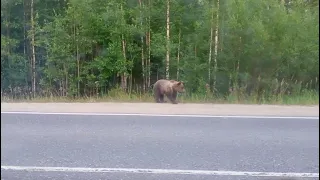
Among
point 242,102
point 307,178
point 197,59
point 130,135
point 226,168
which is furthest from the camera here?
point 197,59

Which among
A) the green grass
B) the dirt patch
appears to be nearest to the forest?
the green grass

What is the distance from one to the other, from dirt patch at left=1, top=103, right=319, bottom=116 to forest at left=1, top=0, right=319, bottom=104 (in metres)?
1.85

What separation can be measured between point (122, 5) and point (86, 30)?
1.40 metres

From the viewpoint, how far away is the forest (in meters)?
13.2

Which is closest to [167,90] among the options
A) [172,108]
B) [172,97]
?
[172,97]

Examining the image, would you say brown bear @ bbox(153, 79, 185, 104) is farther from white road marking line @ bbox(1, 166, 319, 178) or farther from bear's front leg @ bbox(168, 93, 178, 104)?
white road marking line @ bbox(1, 166, 319, 178)

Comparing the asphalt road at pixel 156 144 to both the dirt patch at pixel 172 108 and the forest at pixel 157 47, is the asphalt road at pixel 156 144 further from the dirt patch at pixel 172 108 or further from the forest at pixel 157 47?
the forest at pixel 157 47

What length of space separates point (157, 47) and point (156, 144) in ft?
28.8

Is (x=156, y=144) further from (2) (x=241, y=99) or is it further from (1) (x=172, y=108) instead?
(2) (x=241, y=99)

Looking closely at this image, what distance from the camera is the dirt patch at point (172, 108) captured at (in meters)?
9.54

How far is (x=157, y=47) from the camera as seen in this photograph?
588 inches

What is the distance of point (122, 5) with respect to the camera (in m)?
15.1

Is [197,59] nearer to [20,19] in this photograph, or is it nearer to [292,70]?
[292,70]

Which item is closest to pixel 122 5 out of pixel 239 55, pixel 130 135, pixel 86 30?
pixel 86 30
